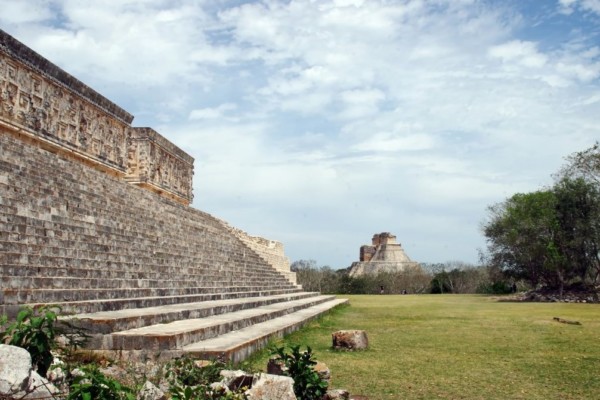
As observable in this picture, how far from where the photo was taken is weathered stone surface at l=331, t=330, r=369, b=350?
7.74 metres

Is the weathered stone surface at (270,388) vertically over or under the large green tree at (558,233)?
under

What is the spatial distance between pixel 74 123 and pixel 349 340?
1159 cm

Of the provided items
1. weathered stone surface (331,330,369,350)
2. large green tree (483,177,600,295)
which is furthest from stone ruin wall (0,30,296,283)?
large green tree (483,177,600,295)

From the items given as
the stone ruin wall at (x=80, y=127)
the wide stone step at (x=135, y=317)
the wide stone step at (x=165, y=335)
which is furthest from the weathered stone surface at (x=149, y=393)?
the stone ruin wall at (x=80, y=127)

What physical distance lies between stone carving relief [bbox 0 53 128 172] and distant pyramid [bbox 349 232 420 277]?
124 feet

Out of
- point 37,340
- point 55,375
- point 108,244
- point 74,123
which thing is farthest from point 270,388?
point 74,123

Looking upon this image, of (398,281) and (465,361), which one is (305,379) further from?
(398,281)

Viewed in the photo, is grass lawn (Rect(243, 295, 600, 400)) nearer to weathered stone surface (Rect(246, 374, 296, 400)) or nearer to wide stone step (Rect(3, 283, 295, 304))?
weathered stone surface (Rect(246, 374, 296, 400))

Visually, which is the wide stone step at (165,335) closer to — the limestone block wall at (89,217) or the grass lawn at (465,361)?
the grass lawn at (465,361)

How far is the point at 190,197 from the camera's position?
86.0 ft

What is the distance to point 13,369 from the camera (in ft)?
9.89

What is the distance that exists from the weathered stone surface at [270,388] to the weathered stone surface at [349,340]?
12.5ft

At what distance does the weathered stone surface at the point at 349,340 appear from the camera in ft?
25.4

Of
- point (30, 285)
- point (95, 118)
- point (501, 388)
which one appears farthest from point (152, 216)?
point (501, 388)
